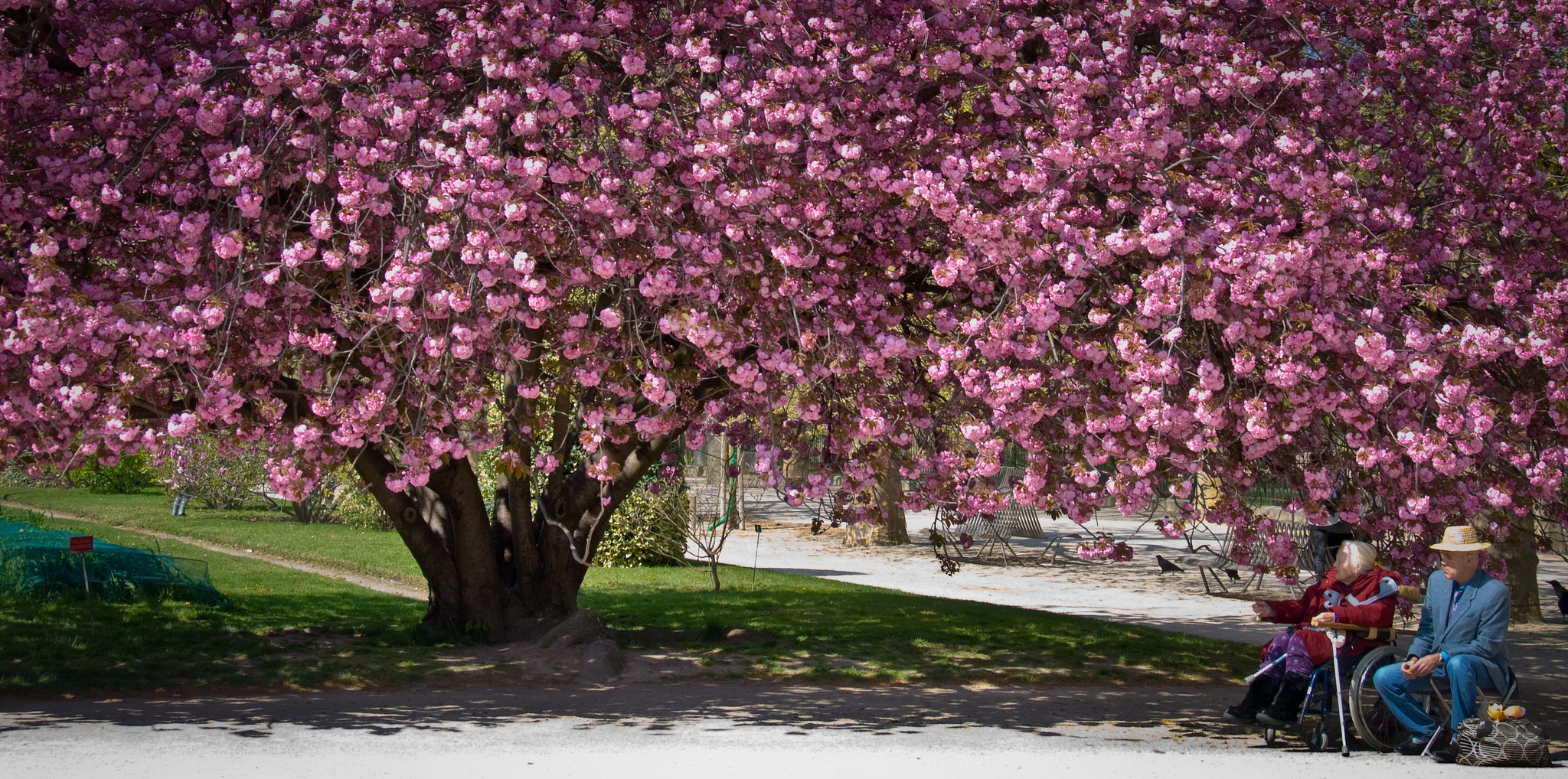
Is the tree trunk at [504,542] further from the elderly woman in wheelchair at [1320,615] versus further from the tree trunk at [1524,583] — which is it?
the tree trunk at [1524,583]

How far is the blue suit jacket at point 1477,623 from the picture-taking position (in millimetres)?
6707

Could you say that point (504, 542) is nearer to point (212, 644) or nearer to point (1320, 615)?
point (212, 644)

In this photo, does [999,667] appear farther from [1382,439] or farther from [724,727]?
[1382,439]

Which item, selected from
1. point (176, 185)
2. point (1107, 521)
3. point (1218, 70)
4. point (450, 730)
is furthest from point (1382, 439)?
point (1107, 521)

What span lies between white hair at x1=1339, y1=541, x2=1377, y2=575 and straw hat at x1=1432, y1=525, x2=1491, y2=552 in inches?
18.8

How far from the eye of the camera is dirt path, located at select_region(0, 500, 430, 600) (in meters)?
15.1

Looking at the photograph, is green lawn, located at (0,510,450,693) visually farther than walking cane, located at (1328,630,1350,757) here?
Yes

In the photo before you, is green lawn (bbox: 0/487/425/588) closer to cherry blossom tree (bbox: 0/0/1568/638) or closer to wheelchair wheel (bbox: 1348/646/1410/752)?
cherry blossom tree (bbox: 0/0/1568/638)

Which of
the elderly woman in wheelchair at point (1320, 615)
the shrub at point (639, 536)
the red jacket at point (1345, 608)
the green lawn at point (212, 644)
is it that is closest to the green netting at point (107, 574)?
the green lawn at point (212, 644)

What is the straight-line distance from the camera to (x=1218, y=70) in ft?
21.9

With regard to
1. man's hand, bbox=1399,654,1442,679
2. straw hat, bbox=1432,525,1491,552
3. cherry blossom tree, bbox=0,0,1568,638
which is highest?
cherry blossom tree, bbox=0,0,1568,638

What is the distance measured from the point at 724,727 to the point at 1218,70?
457 cm

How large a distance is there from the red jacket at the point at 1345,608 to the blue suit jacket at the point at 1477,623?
0.25 meters

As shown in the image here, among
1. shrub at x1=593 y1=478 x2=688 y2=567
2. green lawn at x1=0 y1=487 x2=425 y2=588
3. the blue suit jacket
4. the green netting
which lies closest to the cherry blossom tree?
Result: the blue suit jacket
